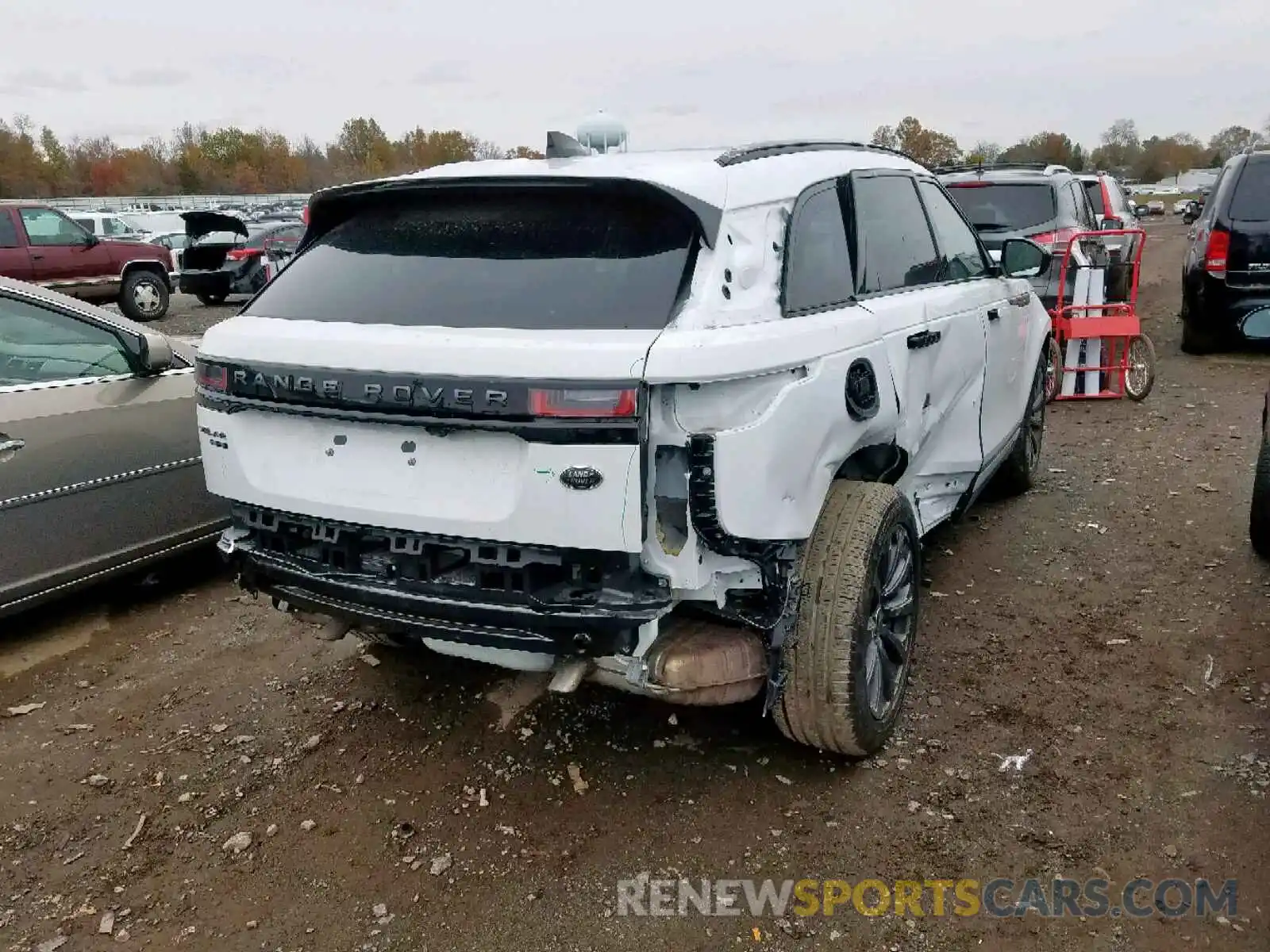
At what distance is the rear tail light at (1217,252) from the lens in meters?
8.59

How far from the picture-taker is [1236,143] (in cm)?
8344

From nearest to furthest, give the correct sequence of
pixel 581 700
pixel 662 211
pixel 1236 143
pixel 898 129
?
1. pixel 662 211
2. pixel 581 700
3. pixel 898 129
4. pixel 1236 143

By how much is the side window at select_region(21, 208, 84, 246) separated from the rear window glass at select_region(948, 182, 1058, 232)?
461 inches

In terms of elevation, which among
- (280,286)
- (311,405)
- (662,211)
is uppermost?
(662,211)

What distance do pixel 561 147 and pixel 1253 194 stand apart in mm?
7918

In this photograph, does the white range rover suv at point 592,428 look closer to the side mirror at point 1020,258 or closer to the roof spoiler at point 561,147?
the roof spoiler at point 561,147

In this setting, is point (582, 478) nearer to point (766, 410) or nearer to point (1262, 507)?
point (766, 410)

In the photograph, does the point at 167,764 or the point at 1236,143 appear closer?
the point at 167,764

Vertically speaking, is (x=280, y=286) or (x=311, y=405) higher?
(x=280, y=286)

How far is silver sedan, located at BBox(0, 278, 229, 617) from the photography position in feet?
12.9

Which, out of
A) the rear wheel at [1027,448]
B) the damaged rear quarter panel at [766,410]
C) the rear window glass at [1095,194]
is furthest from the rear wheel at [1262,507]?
the rear window glass at [1095,194]

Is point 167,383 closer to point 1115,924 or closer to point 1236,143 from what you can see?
point 1115,924

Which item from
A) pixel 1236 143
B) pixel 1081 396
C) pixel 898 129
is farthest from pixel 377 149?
pixel 1081 396

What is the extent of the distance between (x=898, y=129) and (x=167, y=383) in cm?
6279
